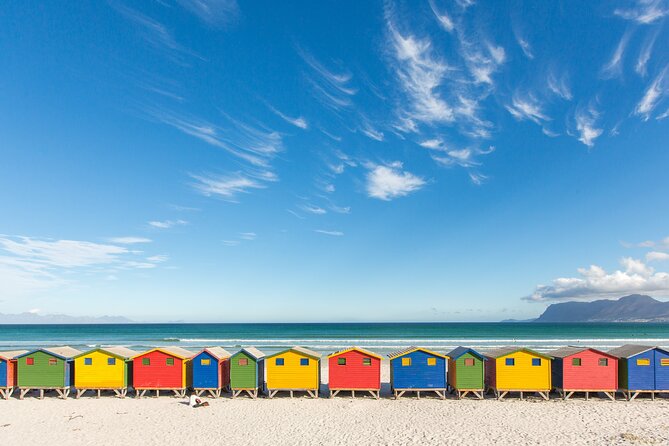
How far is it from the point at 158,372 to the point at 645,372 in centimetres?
2469

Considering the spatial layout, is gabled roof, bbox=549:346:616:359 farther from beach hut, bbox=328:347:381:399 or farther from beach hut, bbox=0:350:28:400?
beach hut, bbox=0:350:28:400

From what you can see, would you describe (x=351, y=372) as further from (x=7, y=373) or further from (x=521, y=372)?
(x=7, y=373)

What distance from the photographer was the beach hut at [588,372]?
76.4 feet

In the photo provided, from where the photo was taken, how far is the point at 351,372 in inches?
947

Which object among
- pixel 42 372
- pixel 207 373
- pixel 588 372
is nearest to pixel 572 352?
pixel 588 372

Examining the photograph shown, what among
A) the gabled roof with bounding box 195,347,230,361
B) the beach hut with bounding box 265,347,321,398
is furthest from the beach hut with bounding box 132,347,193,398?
the beach hut with bounding box 265,347,321,398

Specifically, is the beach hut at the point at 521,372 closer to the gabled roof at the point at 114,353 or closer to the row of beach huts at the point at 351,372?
the row of beach huts at the point at 351,372

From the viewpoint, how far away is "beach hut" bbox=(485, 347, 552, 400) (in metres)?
23.4

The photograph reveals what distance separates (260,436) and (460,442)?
7.53m

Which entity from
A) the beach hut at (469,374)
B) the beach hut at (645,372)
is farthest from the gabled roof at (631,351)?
the beach hut at (469,374)

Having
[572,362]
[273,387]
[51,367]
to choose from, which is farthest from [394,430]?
[51,367]

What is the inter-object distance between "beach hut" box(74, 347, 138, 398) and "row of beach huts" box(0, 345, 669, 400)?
5 cm

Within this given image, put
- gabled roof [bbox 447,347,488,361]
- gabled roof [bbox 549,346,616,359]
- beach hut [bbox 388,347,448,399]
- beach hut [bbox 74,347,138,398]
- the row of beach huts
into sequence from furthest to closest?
beach hut [bbox 74,347,138,398]
beach hut [bbox 388,347,448,399]
gabled roof [bbox 447,347,488,361]
the row of beach huts
gabled roof [bbox 549,346,616,359]

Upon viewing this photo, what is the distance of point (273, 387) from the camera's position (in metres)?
24.1
